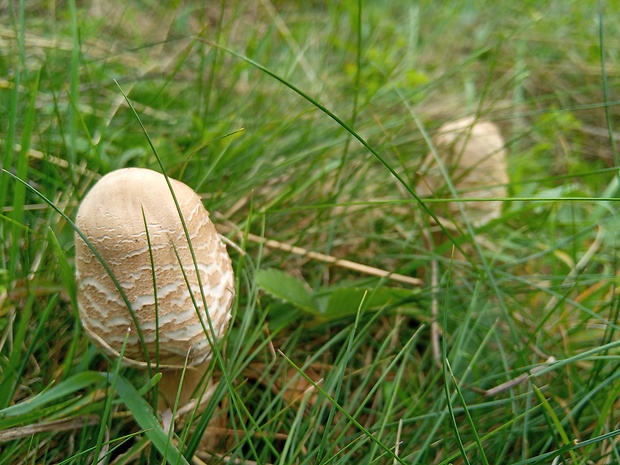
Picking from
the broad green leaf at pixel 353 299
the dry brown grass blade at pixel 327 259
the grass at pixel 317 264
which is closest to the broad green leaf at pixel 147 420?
the grass at pixel 317 264

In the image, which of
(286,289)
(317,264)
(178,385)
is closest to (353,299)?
(286,289)

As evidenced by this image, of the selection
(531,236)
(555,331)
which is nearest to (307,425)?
(555,331)

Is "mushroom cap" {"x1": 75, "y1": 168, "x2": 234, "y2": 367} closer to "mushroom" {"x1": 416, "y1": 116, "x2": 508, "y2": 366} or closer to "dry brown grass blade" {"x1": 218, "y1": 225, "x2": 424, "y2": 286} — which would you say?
"dry brown grass blade" {"x1": 218, "y1": 225, "x2": 424, "y2": 286}

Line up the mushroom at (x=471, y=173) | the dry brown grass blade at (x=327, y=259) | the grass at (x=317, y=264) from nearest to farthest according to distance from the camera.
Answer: the grass at (x=317, y=264) < the dry brown grass blade at (x=327, y=259) < the mushroom at (x=471, y=173)

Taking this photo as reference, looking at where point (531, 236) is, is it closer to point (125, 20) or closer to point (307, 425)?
point (307, 425)

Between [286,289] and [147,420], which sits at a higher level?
[286,289]

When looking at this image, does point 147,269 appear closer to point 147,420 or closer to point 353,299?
point 147,420

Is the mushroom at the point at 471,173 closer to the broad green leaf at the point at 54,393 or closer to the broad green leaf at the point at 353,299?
the broad green leaf at the point at 353,299
